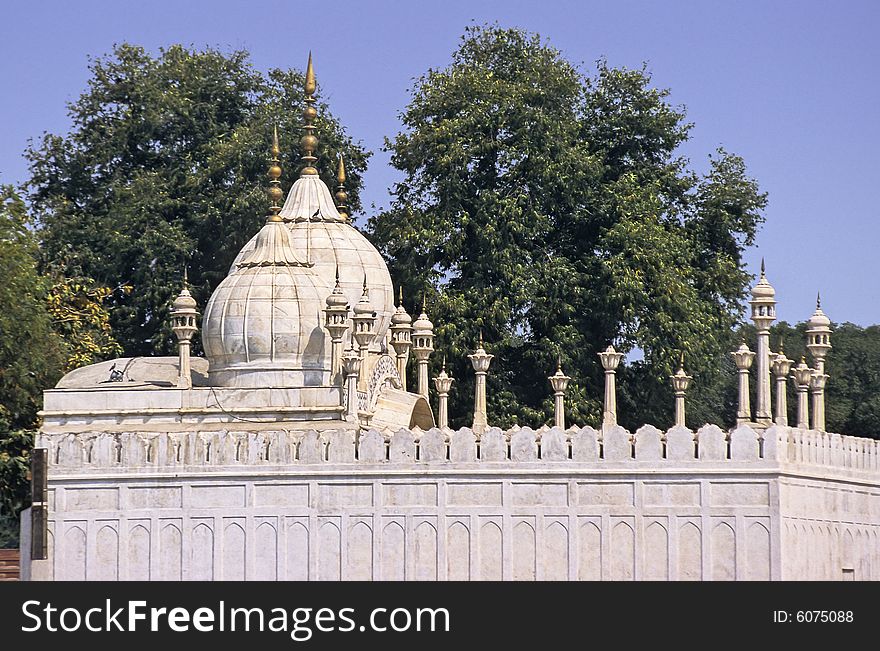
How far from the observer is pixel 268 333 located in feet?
126

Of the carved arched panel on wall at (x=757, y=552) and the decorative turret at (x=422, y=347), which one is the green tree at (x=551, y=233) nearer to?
the decorative turret at (x=422, y=347)

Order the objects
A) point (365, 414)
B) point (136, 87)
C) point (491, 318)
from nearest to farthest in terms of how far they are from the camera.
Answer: point (365, 414) < point (491, 318) < point (136, 87)

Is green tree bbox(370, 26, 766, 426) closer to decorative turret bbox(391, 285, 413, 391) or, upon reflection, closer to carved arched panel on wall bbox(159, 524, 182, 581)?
decorative turret bbox(391, 285, 413, 391)

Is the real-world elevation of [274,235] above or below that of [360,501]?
above

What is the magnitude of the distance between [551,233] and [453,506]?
21.0m

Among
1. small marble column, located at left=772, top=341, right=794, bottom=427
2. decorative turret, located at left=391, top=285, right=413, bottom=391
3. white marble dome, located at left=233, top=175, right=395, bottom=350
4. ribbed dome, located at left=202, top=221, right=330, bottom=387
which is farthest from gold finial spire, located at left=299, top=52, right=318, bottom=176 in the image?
small marble column, located at left=772, top=341, right=794, bottom=427

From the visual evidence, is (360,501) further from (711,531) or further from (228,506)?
(711,531)

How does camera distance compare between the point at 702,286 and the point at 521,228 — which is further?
the point at 702,286

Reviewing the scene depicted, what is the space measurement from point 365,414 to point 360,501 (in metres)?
3.95

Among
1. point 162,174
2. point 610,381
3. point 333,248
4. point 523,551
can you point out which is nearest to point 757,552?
point 523,551

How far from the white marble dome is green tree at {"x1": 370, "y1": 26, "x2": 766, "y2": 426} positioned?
500cm
